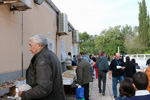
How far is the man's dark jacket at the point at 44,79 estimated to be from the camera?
7.14 ft

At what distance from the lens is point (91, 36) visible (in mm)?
68750

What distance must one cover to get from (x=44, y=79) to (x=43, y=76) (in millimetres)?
40

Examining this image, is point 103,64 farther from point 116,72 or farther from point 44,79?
point 44,79

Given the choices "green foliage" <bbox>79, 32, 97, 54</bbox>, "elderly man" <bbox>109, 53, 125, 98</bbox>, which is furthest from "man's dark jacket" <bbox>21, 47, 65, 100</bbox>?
"green foliage" <bbox>79, 32, 97, 54</bbox>

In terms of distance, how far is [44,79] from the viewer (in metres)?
2.17

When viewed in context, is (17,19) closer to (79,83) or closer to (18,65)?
(18,65)

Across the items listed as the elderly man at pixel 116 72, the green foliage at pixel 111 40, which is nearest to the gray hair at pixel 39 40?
the elderly man at pixel 116 72

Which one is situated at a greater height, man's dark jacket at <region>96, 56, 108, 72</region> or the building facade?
the building facade

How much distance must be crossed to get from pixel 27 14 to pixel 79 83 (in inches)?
123

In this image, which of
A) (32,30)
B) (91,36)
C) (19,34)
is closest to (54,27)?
(32,30)

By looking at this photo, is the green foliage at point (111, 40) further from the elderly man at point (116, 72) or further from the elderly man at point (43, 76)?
the elderly man at point (43, 76)

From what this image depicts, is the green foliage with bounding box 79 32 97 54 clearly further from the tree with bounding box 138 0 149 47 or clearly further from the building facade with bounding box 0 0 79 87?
the building facade with bounding box 0 0 79 87

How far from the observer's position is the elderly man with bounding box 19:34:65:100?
218cm

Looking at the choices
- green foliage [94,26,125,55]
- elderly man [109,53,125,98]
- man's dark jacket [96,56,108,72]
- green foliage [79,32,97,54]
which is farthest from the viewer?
green foliage [79,32,97,54]
